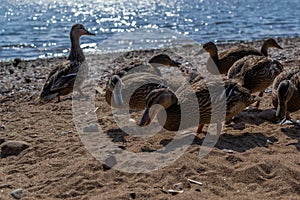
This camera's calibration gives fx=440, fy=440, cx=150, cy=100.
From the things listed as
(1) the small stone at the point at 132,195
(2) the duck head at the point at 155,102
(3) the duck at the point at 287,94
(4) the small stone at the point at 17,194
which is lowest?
(1) the small stone at the point at 132,195

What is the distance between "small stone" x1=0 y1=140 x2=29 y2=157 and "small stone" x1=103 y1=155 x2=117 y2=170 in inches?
60.6

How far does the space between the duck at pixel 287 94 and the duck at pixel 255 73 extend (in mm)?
595

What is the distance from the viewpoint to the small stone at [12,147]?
6.38m

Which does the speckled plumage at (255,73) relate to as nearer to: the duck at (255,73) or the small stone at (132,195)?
the duck at (255,73)

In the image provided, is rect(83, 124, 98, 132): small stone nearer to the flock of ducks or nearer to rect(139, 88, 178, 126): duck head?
the flock of ducks

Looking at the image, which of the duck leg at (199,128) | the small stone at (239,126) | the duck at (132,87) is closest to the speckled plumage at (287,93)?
the small stone at (239,126)

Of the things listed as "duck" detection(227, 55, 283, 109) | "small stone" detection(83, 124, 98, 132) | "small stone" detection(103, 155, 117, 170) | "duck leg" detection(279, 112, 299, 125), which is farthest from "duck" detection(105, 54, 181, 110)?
"duck leg" detection(279, 112, 299, 125)

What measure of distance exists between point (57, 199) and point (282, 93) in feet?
12.8

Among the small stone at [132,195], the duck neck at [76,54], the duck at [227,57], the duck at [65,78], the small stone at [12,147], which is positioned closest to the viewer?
the small stone at [132,195]

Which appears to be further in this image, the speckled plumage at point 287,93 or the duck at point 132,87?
the duck at point 132,87

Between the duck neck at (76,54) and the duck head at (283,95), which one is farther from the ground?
the duck neck at (76,54)

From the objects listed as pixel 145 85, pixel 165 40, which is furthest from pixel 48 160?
pixel 165 40

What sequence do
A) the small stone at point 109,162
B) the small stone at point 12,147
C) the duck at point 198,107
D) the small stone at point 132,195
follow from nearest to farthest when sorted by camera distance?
the small stone at point 132,195, the small stone at point 109,162, the small stone at point 12,147, the duck at point 198,107

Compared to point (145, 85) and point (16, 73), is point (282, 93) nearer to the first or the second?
point (145, 85)
